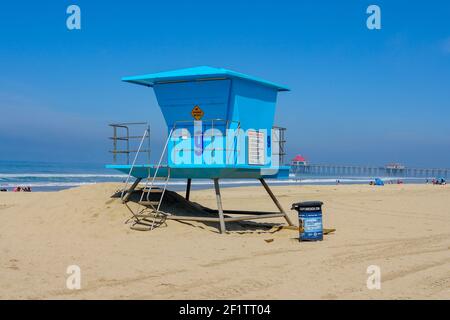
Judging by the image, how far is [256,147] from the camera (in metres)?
14.1

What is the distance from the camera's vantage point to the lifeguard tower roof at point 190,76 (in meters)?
13.0

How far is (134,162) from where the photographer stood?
13961 mm

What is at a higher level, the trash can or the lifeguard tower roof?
the lifeguard tower roof

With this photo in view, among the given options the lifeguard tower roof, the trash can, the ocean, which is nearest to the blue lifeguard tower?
the lifeguard tower roof

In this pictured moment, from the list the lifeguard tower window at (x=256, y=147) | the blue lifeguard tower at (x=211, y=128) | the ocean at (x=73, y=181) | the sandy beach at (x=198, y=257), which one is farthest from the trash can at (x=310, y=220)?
the ocean at (x=73, y=181)

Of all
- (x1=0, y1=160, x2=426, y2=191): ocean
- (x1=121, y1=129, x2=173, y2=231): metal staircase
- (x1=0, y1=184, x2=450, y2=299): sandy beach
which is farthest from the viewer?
(x1=0, y1=160, x2=426, y2=191): ocean

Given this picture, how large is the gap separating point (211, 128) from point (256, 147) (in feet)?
4.43

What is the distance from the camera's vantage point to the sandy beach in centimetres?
738

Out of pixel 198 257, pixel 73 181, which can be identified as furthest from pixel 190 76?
pixel 73 181

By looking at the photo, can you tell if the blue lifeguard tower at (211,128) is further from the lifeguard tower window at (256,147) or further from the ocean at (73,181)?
the ocean at (73,181)

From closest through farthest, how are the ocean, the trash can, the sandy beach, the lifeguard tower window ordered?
the sandy beach → the trash can → the lifeguard tower window → the ocean

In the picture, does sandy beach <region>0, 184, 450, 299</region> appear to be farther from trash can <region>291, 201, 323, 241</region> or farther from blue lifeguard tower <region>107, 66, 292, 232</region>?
blue lifeguard tower <region>107, 66, 292, 232</region>
